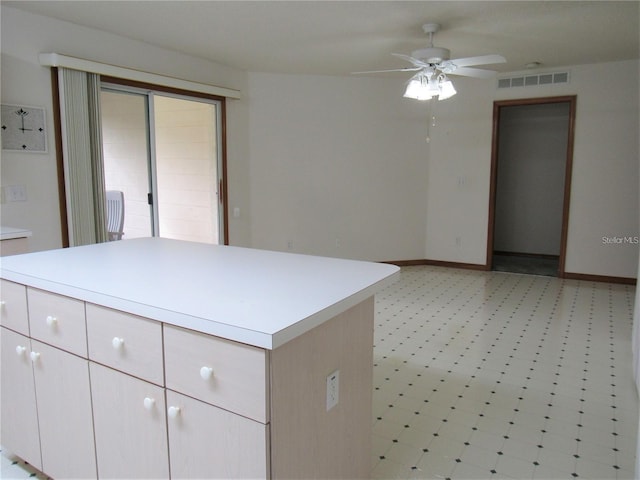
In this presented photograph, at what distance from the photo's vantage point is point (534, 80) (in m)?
5.55

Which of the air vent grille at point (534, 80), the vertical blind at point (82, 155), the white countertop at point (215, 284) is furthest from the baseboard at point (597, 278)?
the vertical blind at point (82, 155)

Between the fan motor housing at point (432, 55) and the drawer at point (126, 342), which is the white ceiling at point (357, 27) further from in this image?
the drawer at point (126, 342)

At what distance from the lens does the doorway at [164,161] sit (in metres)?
4.27

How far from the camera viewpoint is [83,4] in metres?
3.26

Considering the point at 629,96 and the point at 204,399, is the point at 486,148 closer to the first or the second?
the point at 629,96

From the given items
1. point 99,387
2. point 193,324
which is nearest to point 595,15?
point 193,324

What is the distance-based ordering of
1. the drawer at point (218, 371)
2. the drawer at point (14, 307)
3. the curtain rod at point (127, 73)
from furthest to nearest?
the curtain rod at point (127, 73)
the drawer at point (14, 307)
the drawer at point (218, 371)

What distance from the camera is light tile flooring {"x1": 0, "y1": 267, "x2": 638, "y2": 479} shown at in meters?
2.17

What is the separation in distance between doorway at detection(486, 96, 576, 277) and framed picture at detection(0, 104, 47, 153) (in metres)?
5.64

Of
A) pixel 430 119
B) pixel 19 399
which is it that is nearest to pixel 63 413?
pixel 19 399

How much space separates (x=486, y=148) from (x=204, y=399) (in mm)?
5496

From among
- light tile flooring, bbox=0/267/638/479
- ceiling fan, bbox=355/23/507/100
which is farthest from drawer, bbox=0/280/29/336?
ceiling fan, bbox=355/23/507/100

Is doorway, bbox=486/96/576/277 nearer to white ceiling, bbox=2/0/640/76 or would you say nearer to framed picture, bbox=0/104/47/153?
white ceiling, bbox=2/0/640/76

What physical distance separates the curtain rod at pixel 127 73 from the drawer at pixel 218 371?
3112 millimetres
